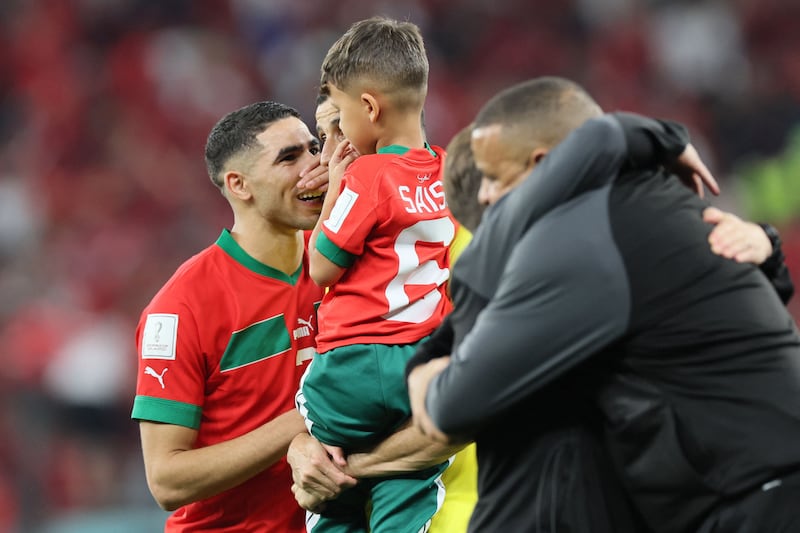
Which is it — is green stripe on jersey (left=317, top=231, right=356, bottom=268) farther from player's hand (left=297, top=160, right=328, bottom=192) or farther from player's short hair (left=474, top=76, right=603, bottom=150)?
player's short hair (left=474, top=76, right=603, bottom=150)

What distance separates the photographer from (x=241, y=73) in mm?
9805

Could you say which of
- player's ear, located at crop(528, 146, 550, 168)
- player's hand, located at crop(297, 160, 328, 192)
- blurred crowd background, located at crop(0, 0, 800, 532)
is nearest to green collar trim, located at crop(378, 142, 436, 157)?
player's hand, located at crop(297, 160, 328, 192)

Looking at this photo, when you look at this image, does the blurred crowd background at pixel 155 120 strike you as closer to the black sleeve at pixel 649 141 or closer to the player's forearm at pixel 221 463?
the player's forearm at pixel 221 463

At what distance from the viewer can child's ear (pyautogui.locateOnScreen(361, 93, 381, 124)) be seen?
293 centimetres

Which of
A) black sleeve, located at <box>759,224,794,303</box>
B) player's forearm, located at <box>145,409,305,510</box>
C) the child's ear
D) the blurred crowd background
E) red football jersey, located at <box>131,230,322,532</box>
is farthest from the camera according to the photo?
the blurred crowd background

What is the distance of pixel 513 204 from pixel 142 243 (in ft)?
21.6

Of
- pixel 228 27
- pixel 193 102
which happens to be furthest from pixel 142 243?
pixel 228 27

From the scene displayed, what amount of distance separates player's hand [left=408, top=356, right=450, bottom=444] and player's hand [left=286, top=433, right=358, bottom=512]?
71 cm

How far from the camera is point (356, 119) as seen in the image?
295 cm

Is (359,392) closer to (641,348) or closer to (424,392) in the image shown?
(424,392)

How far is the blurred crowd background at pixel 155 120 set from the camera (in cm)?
743

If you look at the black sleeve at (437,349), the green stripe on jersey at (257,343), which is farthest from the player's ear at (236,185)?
the black sleeve at (437,349)

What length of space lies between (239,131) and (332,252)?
2.95ft

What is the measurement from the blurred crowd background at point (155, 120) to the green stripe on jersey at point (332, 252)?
432 centimetres
